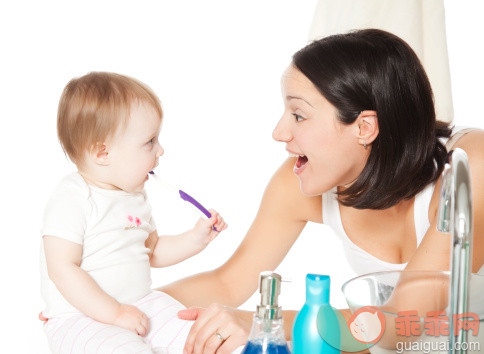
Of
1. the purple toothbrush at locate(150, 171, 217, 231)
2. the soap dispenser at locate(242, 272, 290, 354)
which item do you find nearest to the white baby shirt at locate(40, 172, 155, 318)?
the purple toothbrush at locate(150, 171, 217, 231)

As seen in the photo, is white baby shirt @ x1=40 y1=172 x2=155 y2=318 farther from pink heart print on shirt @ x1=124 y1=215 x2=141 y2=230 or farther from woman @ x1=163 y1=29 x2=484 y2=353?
woman @ x1=163 y1=29 x2=484 y2=353

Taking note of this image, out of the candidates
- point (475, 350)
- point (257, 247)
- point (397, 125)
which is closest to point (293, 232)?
point (257, 247)

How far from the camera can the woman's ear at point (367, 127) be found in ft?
5.12

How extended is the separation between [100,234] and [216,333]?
0.35m

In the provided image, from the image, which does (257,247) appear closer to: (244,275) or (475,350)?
(244,275)

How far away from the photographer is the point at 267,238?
1.99 meters

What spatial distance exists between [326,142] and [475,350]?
0.62m

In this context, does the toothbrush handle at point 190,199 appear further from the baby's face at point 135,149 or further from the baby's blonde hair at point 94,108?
the baby's blonde hair at point 94,108

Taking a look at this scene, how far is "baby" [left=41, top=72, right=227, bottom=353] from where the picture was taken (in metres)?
1.46

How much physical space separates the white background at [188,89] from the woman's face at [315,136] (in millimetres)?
1006

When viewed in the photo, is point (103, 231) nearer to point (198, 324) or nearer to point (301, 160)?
point (198, 324)

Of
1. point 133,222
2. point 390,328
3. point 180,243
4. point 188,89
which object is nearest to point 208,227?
point 180,243

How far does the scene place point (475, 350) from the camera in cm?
109

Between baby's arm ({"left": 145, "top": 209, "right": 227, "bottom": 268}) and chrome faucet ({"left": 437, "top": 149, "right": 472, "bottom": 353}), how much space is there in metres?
0.80
